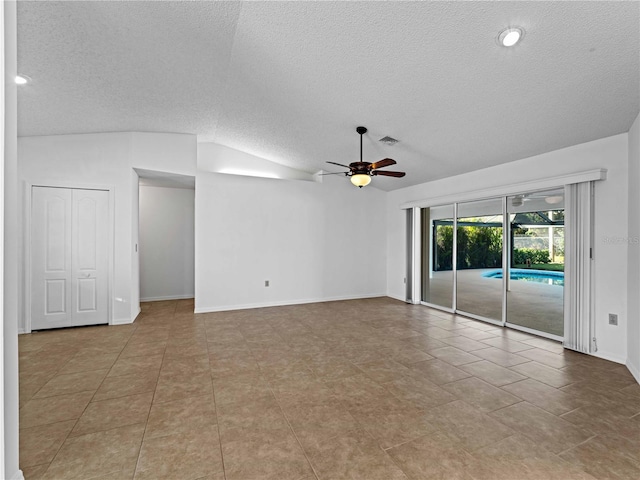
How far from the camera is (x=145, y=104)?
→ 4.19 meters

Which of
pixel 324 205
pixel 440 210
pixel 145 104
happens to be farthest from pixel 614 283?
pixel 145 104

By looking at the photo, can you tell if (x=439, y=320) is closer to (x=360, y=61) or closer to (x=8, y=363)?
(x=360, y=61)

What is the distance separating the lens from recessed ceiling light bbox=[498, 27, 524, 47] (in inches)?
89.7

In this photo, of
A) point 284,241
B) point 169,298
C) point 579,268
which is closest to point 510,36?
point 579,268

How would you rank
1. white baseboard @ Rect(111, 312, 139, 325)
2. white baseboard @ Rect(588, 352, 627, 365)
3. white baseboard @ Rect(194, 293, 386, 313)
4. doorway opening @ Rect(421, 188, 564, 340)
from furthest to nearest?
1. white baseboard @ Rect(194, 293, 386, 313)
2. white baseboard @ Rect(111, 312, 139, 325)
3. doorway opening @ Rect(421, 188, 564, 340)
4. white baseboard @ Rect(588, 352, 627, 365)

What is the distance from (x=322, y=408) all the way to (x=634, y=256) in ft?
11.5

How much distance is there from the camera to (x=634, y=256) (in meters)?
3.16

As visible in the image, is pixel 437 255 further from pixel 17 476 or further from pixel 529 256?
pixel 17 476

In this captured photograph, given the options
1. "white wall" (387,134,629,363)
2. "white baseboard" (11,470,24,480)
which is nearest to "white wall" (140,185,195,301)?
"white baseboard" (11,470,24,480)

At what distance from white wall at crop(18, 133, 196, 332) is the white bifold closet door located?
16 centimetres

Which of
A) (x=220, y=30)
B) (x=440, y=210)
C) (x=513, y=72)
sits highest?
(x=220, y=30)

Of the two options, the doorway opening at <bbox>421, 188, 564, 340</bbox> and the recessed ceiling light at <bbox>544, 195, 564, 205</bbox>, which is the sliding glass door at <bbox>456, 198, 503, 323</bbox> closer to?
the doorway opening at <bbox>421, 188, 564, 340</bbox>

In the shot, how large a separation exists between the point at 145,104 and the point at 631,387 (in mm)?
6358

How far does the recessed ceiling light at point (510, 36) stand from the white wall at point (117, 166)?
16.2ft
